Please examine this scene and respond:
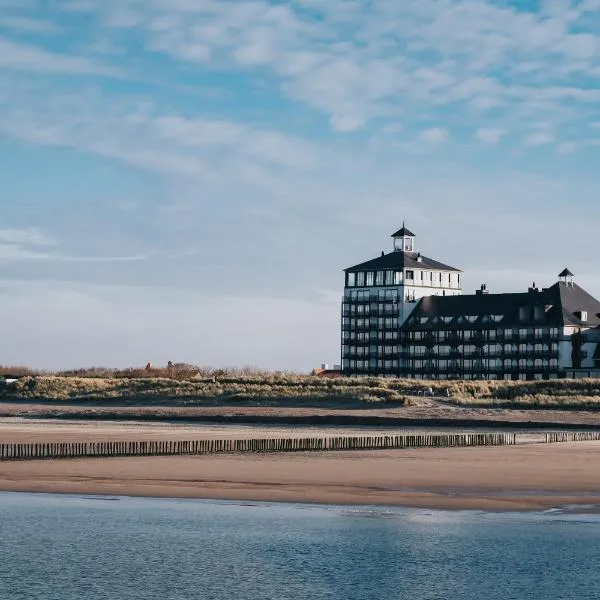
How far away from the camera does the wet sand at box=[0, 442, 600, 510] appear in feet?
116

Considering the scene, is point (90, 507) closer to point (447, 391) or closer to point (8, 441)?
point (8, 441)

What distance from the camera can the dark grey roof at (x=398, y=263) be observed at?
163625mm

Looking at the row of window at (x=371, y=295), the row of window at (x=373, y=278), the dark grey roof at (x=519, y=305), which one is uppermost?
the row of window at (x=373, y=278)

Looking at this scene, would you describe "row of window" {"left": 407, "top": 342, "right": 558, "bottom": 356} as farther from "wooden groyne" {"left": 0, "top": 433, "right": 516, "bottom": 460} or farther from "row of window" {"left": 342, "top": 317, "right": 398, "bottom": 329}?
"wooden groyne" {"left": 0, "top": 433, "right": 516, "bottom": 460}

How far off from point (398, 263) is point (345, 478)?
408 feet

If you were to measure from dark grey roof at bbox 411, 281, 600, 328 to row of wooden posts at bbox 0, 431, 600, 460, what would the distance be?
94.1 m

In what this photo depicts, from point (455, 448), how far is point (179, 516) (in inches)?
977

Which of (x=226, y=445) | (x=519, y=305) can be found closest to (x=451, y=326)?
(x=519, y=305)

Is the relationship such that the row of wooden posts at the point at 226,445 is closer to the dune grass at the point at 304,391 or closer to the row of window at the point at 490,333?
the dune grass at the point at 304,391

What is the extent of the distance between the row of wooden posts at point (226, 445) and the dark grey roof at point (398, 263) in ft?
340

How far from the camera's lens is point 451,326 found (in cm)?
15775

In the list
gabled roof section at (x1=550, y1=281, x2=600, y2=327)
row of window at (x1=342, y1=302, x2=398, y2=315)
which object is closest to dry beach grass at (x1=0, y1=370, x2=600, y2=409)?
gabled roof section at (x1=550, y1=281, x2=600, y2=327)

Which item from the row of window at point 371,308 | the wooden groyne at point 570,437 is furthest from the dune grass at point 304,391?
the row of window at point 371,308

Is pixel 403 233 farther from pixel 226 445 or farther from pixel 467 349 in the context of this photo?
pixel 226 445
